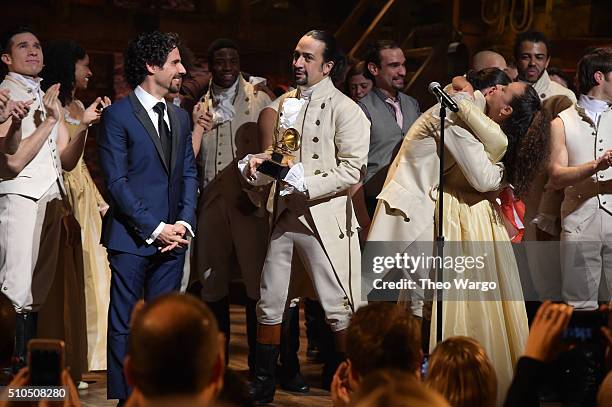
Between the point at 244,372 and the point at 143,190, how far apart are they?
1.61 m

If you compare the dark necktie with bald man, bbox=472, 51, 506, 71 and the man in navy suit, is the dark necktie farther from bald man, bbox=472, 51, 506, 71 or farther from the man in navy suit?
bald man, bbox=472, 51, 506, 71

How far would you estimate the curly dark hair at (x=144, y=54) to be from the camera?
470 cm

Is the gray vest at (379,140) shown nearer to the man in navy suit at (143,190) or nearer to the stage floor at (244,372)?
the stage floor at (244,372)

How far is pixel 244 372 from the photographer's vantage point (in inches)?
231

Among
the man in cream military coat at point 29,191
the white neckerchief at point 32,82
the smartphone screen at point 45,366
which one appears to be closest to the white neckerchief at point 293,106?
the man in cream military coat at point 29,191

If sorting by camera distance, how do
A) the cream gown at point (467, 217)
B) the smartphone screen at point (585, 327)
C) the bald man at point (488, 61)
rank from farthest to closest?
the bald man at point (488, 61), the cream gown at point (467, 217), the smartphone screen at point (585, 327)

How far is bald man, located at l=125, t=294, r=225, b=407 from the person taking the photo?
2.05m

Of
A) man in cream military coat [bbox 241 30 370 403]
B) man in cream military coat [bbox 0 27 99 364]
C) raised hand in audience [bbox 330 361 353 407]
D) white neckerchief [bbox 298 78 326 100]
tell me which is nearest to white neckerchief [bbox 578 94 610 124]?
man in cream military coat [bbox 241 30 370 403]

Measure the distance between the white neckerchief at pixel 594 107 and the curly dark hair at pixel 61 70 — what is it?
8.51 ft

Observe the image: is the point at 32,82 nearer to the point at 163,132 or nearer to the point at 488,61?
the point at 163,132

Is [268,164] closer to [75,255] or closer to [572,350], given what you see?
[75,255]

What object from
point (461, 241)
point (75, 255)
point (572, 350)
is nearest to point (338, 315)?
point (461, 241)

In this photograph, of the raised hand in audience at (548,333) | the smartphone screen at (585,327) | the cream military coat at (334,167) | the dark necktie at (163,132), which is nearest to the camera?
the raised hand in audience at (548,333)

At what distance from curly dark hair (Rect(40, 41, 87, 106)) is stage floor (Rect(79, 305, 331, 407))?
4.78 feet
